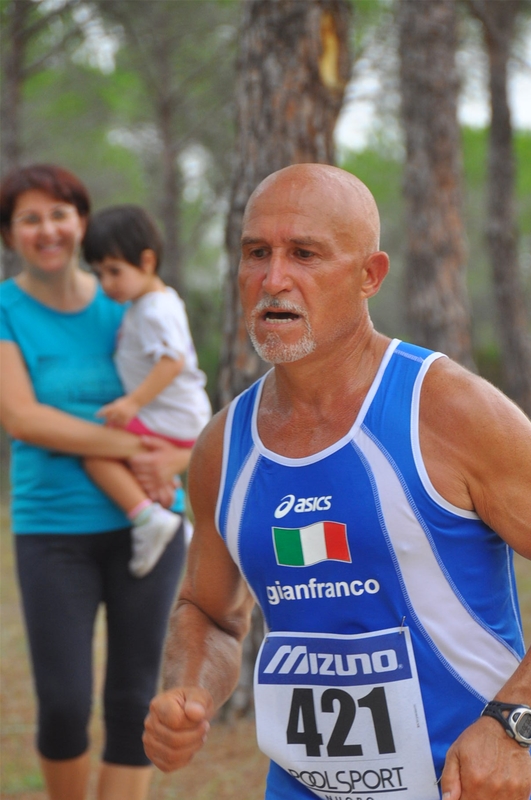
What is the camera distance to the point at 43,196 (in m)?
3.30

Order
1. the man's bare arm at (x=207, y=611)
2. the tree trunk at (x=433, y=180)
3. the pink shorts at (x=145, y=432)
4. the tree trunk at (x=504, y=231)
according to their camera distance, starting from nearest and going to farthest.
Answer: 1. the man's bare arm at (x=207, y=611)
2. the pink shorts at (x=145, y=432)
3. the tree trunk at (x=433, y=180)
4. the tree trunk at (x=504, y=231)

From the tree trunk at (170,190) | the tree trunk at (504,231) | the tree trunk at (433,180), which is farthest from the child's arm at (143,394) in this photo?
the tree trunk at (170,190)

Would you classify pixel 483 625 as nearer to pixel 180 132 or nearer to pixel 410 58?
pixel 410 58

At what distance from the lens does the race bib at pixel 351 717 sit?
6.25 feet

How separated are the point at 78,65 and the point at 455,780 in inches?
715

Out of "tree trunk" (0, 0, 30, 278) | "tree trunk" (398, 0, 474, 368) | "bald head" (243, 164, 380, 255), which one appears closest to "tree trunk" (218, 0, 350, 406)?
"bald head" (243, 164, 380, 255)

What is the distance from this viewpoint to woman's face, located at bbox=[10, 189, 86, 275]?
327cm

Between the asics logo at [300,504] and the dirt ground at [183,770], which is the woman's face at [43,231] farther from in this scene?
the dirt ground at [183,770]

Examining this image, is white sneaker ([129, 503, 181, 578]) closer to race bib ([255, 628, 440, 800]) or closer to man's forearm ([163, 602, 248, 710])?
man's forearm ([163, 602, 248, 710])

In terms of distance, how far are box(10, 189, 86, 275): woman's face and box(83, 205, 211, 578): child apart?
261 mm

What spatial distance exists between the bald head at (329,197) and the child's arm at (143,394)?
4.49 ft

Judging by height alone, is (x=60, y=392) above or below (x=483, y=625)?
above

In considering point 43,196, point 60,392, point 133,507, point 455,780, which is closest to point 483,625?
point 455,780

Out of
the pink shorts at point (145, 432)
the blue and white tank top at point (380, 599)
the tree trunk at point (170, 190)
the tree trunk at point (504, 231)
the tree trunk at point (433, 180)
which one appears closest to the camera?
the blue and white tank top at point (380, 599)
